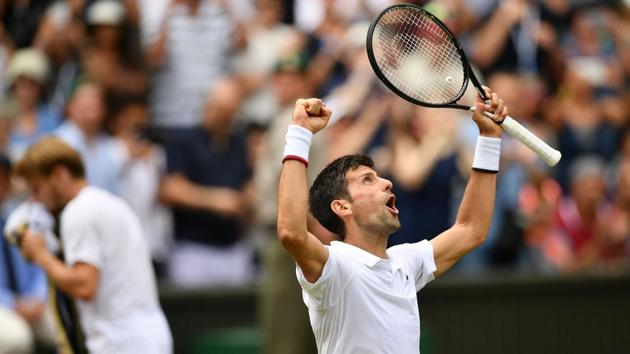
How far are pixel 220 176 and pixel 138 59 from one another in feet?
4.73

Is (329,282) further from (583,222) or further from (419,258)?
(583,222)

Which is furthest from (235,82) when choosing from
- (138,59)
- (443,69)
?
(443,69)

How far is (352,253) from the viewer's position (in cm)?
606

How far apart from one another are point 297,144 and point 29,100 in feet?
21.0

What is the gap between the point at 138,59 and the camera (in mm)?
12297

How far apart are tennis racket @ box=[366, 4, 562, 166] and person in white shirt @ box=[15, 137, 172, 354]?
6.64 ft

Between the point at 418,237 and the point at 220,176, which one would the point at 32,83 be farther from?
the point at 418,237

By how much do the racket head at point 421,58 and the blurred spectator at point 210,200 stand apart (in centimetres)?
495

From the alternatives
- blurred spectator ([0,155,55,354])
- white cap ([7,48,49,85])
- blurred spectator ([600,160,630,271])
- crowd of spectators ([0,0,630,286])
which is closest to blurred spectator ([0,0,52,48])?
crowd of spectators ([0,0,630,286])

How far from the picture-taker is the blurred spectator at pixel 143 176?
11.4 meters

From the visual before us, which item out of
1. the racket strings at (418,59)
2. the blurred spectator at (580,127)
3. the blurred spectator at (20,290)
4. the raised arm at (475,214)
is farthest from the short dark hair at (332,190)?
the blurred spectator at (580,127)

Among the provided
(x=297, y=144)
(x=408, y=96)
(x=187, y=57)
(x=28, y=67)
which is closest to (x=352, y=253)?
(x=297, y=144)

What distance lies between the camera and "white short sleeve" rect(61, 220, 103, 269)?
757 centimetres

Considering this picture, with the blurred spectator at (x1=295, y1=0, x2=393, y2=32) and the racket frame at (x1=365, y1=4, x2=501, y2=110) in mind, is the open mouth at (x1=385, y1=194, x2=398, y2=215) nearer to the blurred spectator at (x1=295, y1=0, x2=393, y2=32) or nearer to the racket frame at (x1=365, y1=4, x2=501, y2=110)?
the racket frame at (x1=365, y1=4, x2=501, y2=110)
